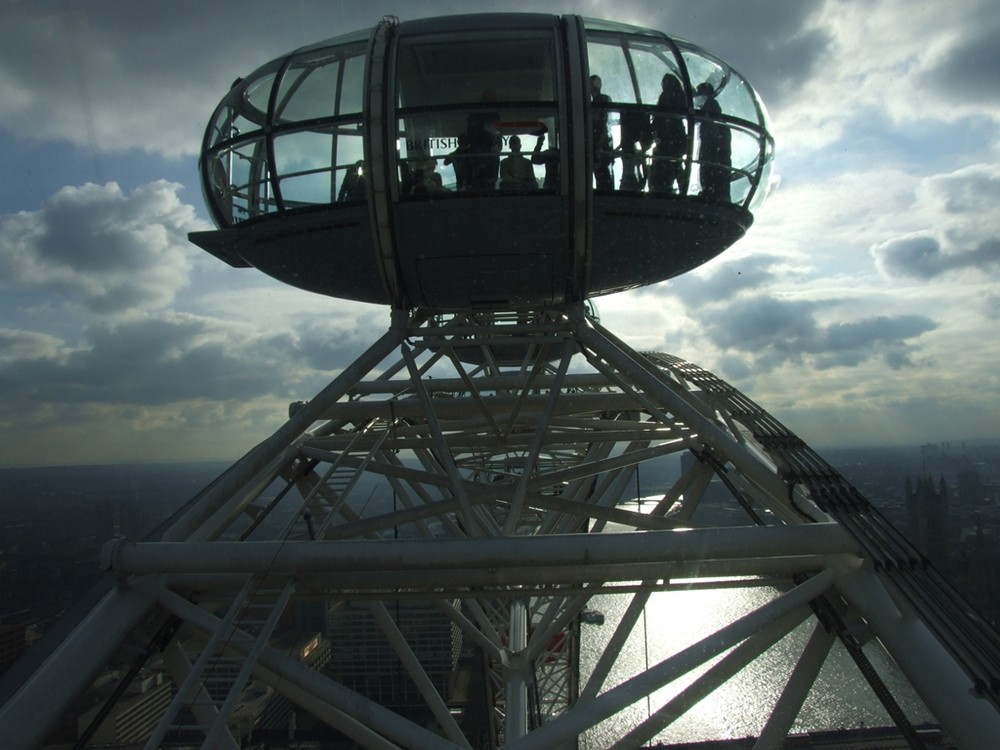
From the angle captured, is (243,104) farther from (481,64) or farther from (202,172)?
(481,64)

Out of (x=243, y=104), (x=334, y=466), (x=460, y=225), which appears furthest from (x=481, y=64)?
(x=334, y=466)

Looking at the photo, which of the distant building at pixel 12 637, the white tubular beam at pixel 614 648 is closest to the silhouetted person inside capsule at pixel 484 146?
the white tubular beam at pixel 614 648

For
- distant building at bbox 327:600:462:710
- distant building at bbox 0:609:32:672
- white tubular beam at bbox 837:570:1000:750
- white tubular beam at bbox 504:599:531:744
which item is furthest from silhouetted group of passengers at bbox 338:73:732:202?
distant building at bbox 327:600:462:710

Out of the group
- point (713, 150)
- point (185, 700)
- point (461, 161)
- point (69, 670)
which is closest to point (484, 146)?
point (461, 161)

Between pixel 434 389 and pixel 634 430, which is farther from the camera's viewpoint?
pixel 434 389

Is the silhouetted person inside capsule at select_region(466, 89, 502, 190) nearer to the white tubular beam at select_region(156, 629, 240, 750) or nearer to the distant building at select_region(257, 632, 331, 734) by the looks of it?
the white tubular beam at select_region(156, 629, 240, 750)

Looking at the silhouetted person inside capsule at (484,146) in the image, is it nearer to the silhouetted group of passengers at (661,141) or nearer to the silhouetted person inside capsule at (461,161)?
the silhouetted person inside capsule at (461,161)

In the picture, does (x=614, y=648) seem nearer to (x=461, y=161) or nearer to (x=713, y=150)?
(x=713, y=150)
